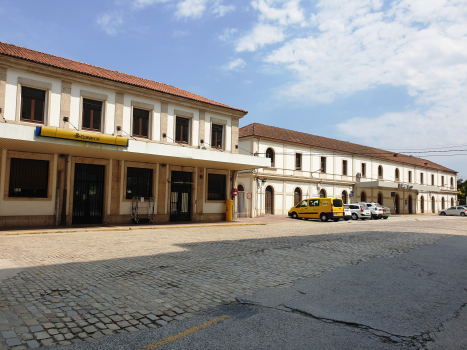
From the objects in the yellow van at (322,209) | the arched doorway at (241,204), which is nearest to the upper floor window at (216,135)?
the arched doorway at (241,204)

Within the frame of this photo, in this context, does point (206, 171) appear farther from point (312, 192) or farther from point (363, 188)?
point (363, 188)

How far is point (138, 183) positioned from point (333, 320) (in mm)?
17838

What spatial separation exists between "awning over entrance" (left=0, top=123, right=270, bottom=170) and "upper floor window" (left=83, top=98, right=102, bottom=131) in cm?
167

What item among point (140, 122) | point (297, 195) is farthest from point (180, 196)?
point (297, 195)

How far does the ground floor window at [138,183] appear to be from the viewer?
2053cm

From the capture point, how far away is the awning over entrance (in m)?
14.4

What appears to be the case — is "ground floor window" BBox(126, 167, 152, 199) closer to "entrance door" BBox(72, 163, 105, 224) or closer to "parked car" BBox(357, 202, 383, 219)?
"entrance door" BBox(72, 163, 105, 224)

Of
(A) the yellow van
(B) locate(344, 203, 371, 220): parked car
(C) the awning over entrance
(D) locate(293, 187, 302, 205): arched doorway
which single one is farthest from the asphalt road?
(D) locate(293, 187, 302, 205): arched doorway

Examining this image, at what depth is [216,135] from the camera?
24.6 m

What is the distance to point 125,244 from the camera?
11.6 m

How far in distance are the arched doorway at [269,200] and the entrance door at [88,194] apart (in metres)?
18.5

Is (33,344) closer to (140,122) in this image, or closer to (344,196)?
(140,122)

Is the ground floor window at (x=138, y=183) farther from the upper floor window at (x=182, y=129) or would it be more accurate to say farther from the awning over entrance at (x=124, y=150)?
the upper floor window at (x=182, y=129)

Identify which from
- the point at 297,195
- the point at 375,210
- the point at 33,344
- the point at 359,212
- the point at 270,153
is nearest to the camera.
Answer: the point at 33,344
